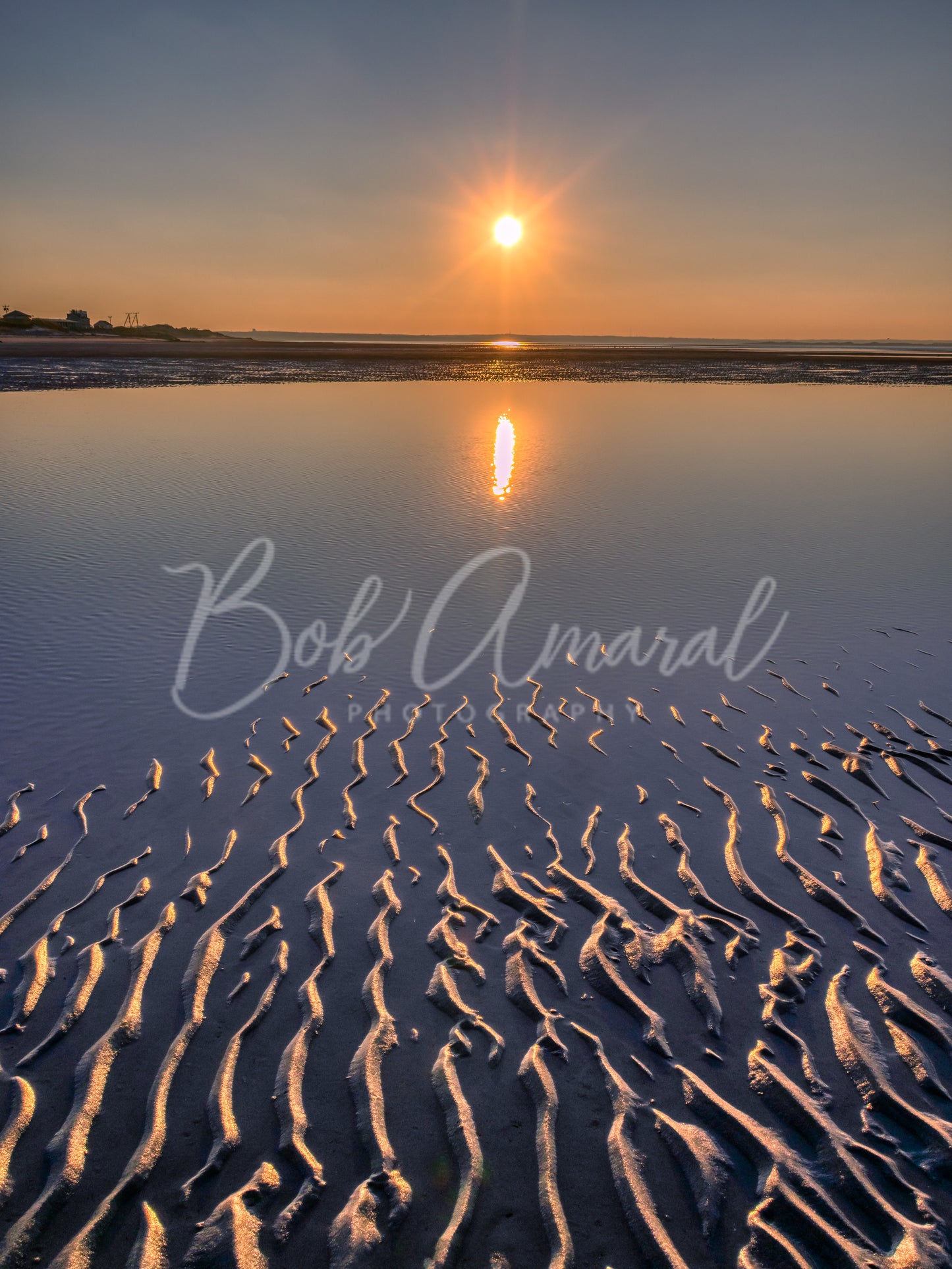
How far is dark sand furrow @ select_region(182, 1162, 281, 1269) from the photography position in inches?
102

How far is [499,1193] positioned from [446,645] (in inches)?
228

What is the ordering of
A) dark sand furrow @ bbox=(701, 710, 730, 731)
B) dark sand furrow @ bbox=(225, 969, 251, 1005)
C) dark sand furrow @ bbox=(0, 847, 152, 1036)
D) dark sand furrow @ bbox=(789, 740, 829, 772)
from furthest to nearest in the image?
dark sand furrow @ bbox=(701, 710, 730, 731)
dark sand furrow @ bbox=(789, 740, 829, 772)
dark sand furrow @ bbox=(225, 969, 251, 1005)
dark sand furrow @ bbox=(0, 847, 152, 1036)

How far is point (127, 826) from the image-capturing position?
16.8 feet

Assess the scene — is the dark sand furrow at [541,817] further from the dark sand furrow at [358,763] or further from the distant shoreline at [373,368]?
the distant shoreline at [373,368]

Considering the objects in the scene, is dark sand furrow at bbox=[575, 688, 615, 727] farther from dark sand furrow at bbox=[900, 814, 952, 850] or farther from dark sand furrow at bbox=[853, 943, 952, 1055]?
dark sand furrow at bbox=[853, 943, 952, 1055]

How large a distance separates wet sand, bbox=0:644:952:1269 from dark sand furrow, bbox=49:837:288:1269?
0.6 inches

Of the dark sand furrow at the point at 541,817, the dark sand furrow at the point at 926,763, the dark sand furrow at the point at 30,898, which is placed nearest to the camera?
the dark sand furrow at the point at 30,898

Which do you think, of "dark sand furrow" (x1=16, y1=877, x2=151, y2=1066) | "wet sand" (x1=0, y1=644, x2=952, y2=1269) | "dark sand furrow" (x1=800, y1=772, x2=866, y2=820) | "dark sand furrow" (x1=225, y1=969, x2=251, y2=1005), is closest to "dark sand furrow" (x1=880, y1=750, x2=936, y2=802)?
"wet sand" (x1=0, y1=644, x2=952, y2=1269)

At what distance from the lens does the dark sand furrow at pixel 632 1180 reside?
2.64m

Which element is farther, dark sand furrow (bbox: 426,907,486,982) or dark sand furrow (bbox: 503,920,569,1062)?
dark sand furrow (bbox: 426,907,486,982)

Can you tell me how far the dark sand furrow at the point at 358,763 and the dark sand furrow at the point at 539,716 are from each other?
147 centimetres

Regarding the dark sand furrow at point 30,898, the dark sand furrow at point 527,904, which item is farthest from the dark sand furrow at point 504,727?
the dark sand furrow at point 30,898

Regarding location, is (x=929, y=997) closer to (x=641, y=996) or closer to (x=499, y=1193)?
(x=641, y=996)

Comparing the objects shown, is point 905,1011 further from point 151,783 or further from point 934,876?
point 151,783
